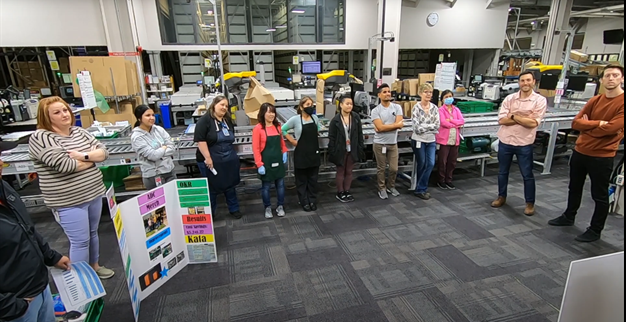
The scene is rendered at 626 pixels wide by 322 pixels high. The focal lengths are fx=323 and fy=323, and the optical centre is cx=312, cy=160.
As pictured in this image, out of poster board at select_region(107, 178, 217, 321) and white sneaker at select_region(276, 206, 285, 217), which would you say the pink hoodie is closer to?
white sneaker at select_region(276, 206, 285, 217)

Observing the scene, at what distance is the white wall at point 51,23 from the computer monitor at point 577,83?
8.90m

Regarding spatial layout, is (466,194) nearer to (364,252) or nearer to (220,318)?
(364,252)

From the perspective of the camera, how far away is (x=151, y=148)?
276 cm

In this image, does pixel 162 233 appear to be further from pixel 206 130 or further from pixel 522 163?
pixel 522 163

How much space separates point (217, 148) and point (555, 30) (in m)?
8.28

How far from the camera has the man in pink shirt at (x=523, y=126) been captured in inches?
123

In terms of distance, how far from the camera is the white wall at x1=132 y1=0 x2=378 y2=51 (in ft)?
23.2

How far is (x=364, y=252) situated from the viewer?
2840 millimetres

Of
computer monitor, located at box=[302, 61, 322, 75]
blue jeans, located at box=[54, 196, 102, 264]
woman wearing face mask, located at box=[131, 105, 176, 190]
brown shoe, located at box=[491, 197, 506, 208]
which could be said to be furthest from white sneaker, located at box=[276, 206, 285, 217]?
computer monitor, located at box=[302, 61, 322, 75]

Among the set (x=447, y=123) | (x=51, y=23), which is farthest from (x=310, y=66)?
(x=51, y=23)

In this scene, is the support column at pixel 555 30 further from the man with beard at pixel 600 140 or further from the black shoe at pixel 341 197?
the black shoe at pixel 341 197

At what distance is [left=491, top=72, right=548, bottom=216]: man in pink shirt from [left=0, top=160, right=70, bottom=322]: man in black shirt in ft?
12.1

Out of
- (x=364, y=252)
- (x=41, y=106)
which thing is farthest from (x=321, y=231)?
(x=41, y=106)

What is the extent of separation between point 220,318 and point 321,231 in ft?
4.36
